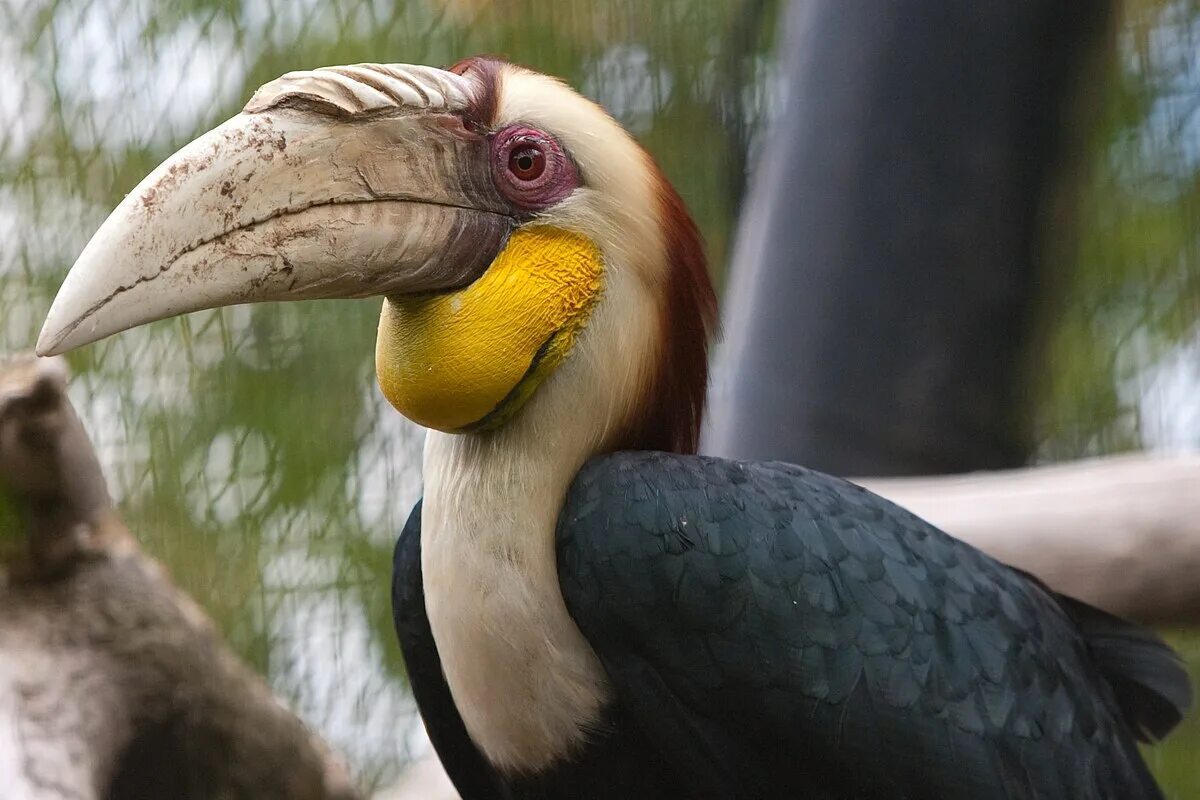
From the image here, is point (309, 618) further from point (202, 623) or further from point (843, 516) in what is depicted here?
point (843, 516)

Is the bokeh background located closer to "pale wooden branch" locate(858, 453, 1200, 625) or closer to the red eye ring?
"pale wooden branch" locate(858, 453, 1200, 625)

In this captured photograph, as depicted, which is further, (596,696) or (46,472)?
(46,472)

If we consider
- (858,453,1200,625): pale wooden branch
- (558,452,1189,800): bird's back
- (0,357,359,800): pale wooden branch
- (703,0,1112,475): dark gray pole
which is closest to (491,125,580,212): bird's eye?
(558,452,1189,800): bird's back

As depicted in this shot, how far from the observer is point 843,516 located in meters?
1.57

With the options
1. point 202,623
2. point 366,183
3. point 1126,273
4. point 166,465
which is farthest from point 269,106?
point 1126,273

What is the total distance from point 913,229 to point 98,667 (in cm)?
151

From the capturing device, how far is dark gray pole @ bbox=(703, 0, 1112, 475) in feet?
8.43

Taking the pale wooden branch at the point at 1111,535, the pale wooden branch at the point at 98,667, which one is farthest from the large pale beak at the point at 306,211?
the pale wooden branch at the point at 1111,535

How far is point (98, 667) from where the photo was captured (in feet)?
6.27

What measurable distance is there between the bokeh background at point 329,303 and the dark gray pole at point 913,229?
211 millimetres

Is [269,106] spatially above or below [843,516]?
above

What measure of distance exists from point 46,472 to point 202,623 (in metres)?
0.30

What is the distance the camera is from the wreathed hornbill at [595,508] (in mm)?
1440

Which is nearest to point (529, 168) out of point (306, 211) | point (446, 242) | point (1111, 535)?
point (446, 242)
